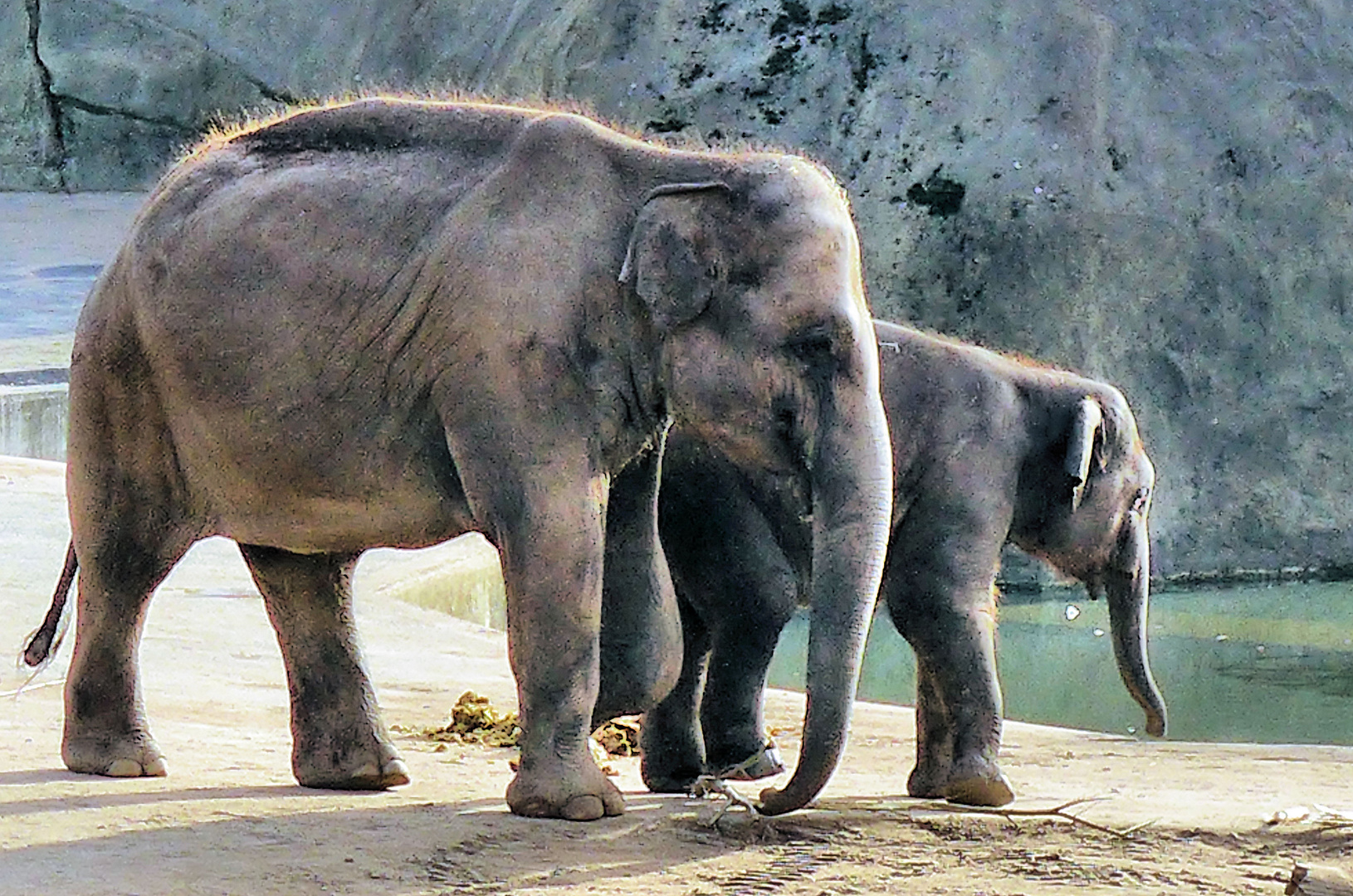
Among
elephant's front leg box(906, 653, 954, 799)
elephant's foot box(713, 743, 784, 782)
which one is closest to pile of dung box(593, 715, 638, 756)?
elephant's foot box(713, 743, 784, 782)

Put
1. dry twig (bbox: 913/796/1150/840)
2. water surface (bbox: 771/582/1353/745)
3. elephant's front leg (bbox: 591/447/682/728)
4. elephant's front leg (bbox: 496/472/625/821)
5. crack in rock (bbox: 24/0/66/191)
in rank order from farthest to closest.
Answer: crack in rock (bbox: 24/0/66/191), water surface (bbox: 771/582/1353/745), elephant's front leg (bbox: 591/447/682/728), dry twig (bbox: 913/796/1150/840), elephant's front leg (bbox: 496/472/625/821)

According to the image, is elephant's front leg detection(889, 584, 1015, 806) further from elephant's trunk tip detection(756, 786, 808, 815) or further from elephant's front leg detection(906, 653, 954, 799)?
elephant's trunk tip detection(756, 786, 808, 815)

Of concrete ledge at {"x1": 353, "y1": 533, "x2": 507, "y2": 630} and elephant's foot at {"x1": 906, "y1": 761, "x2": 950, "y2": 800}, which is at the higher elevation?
concrete ledge at {"x1": 353, "y1": 533, "x2": 507, "y2": 630}

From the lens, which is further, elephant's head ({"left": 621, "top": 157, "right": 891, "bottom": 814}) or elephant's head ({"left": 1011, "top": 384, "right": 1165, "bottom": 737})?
elephant's head ({"left": 1011, "top": 384, "right": 1165, "bottom": 737})

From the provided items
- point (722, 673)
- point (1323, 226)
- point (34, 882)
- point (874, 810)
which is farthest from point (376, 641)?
point (1323, 226)

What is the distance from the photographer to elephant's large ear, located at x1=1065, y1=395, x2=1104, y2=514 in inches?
241

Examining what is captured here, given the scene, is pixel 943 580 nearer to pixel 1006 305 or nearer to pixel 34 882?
pixel 34 882

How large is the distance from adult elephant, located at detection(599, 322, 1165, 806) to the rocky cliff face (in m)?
7.17

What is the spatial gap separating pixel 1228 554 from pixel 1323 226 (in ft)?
6.71

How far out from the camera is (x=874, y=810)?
509cm

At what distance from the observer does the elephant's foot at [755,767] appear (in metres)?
5.95

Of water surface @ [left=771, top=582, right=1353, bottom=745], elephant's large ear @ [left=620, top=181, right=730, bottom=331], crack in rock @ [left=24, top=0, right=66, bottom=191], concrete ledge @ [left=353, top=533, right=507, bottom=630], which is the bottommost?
water surface @ [left=771, top=582, right=1353, bottom=745]

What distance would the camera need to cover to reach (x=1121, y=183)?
1345 cm

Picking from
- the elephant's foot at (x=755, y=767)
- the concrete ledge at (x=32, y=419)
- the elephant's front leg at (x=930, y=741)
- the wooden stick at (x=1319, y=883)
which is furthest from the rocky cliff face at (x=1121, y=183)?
the wooden stick at (x=1319, y=883)
